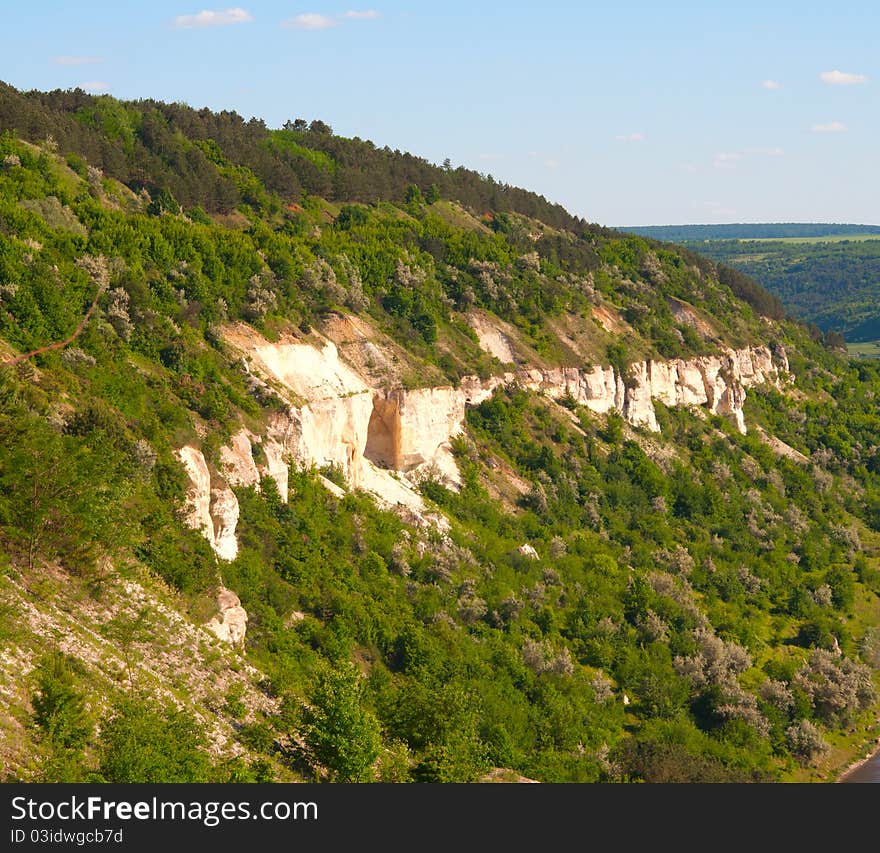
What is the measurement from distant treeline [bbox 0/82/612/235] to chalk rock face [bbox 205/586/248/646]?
1102 inches

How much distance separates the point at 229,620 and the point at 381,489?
44.9 feet

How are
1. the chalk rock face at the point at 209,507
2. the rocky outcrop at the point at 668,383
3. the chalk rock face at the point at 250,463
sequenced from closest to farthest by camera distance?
1. the chalk rock face at the point at 209,507
2. the chalk rock face at the point at 250,463
3. the rocky outcrop at the point at 668,383

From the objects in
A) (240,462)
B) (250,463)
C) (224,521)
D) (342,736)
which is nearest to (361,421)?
(250,463)

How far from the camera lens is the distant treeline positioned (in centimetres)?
5309

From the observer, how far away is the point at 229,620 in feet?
94.6

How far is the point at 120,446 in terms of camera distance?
29.6 m

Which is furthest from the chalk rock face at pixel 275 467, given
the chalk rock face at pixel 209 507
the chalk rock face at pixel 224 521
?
the chalk rock face at pixel 224 521

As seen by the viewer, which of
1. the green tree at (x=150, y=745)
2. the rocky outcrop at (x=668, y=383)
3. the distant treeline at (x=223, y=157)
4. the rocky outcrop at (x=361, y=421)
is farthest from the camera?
the rocky outcrop at (x=668, y=383)

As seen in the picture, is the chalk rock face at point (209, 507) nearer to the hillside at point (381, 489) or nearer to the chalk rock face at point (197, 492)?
the chalk rock face at point (197, 492)

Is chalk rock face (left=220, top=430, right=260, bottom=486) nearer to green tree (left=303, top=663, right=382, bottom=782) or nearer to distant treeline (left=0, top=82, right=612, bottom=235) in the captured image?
green tree (left=303, top=663, right=382, bottom=782)

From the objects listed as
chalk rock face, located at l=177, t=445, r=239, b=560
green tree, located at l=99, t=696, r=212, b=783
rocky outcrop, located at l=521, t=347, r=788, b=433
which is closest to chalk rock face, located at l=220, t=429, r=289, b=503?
chalk rock face, located at l=177, t=445, r=239, b=560

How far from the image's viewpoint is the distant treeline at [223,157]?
5309cm

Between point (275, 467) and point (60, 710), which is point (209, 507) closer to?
point (275, 467)

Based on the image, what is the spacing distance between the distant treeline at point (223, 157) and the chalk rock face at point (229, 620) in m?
28.0
